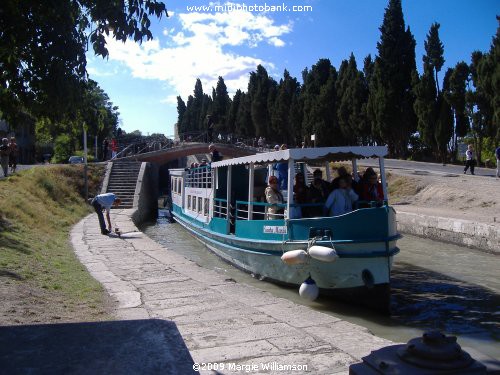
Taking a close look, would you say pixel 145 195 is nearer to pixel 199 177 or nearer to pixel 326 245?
pixel 199 177

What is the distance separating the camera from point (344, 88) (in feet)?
146

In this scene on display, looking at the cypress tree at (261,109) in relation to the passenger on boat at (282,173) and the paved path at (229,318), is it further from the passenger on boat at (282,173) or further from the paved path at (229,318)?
the paved path at (229,318)

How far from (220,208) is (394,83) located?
90.2ft

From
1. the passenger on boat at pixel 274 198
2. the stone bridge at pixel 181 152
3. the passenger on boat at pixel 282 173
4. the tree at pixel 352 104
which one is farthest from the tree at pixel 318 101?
the passenger on boat at pixel 274 198

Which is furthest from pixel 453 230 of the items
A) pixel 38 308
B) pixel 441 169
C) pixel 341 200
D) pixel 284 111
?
pixel 284 111

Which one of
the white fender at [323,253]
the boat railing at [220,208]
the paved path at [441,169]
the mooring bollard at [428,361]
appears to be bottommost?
the white fender at [323,253]

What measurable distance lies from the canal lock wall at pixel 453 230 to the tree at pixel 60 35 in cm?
1208

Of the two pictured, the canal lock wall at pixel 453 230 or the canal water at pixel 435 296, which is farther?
the canal lock wall at pixel 453 230

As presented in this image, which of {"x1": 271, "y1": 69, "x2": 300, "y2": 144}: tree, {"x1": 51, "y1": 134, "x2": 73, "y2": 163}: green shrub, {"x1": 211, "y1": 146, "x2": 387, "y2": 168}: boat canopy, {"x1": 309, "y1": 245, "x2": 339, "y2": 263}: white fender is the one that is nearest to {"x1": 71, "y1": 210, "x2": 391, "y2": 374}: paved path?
{"x1": 309, "y1": 245, "x2": 339, "y2": 263}: white fender

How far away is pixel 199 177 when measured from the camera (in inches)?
707

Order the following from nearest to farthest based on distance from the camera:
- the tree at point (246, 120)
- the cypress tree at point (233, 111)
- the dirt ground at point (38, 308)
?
the dirt ground at point (38, 308) → the tree at point (246, 120) → the cypress tree at point (233, 111)

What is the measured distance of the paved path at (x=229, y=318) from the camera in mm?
4730

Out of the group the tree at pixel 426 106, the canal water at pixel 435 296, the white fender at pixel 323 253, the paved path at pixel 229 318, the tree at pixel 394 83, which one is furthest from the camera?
the tree at pixel 394 83

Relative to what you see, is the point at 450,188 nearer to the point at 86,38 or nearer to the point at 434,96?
the point at 434,96
